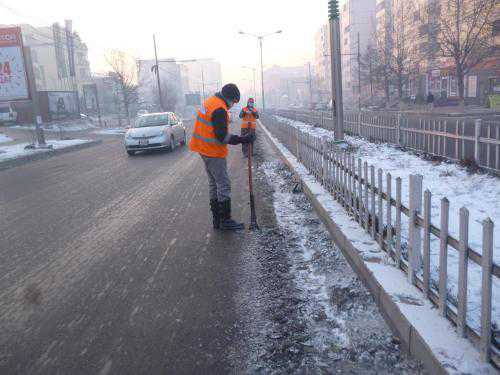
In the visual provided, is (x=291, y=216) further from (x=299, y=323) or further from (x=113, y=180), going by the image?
(x=113, y=180)

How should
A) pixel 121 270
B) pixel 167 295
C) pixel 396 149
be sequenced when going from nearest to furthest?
pixel 167 295
pixel 121 270
pixel 396 149

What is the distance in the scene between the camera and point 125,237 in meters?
5.95

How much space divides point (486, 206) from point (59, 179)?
32.1 ft

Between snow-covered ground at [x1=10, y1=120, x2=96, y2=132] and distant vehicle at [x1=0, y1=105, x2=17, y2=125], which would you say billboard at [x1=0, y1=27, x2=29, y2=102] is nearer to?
snow-covered ground at [x1=10, y1=120, x2=96, y2=132]

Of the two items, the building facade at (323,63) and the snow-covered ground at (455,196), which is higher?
the building facade at (323,63)

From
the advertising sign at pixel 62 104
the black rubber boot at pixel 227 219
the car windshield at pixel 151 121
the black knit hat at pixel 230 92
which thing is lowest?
the black rubber boot at pixel 227 219

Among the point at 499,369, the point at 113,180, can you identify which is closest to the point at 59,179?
the point at 113,180

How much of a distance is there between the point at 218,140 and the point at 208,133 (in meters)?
0.15

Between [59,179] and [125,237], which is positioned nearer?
[125,237]

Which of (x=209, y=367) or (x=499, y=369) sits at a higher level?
(x=499, y=369)

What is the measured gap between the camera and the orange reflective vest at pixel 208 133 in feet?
18.1

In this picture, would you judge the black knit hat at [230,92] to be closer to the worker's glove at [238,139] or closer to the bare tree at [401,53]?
the worker's glove at [238,139]

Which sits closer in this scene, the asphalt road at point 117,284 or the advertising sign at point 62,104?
the asphalt road at point 117,284

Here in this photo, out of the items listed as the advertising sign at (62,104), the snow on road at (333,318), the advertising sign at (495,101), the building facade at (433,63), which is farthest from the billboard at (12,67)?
the building facade at (433,63)
